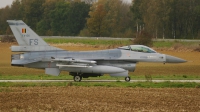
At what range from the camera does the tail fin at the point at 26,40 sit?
32562mm

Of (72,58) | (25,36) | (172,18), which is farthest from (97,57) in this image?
(172,18)

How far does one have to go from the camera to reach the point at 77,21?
11506 cm

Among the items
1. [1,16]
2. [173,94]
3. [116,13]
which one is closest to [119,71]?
[173,94]

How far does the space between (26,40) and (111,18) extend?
7571 cm

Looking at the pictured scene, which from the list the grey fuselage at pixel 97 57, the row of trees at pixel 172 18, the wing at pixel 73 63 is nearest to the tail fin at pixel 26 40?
the grey fuselage at pixel 97 57

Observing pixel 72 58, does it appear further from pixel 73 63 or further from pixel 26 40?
pixel 26 40

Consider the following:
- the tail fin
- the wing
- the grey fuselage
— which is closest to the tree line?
the grey fuselage

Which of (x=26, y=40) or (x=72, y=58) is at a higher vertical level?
(x=26, y=40)

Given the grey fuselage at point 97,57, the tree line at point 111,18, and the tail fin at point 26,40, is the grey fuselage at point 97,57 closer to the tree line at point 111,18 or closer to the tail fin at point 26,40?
the tail fin at point 26,40

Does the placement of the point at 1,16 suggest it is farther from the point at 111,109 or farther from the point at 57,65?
the point at 111,109

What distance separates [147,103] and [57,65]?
13302mm

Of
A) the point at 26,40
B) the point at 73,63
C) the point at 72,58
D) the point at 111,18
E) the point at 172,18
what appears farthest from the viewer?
the point at 111,18

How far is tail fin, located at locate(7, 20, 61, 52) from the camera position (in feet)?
107

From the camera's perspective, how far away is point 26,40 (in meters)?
32.7
